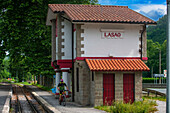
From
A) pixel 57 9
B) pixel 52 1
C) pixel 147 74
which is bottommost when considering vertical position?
pixel 147 74

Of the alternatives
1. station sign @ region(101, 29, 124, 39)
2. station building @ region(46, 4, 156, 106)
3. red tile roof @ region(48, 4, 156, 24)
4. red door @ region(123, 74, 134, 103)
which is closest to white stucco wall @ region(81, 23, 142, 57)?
station building @ region(46, 4, 156, 106)

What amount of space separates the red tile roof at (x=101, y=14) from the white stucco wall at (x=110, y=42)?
1.97 feet

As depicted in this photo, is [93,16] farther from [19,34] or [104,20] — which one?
[19,34]

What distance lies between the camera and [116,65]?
74.2 ft

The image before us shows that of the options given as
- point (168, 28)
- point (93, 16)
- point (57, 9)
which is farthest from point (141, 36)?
point (168, 28)

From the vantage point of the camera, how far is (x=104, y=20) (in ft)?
75.3

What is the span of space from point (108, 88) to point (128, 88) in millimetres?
1431

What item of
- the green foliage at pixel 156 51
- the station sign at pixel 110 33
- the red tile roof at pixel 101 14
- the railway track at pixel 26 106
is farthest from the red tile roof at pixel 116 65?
the green foliage at pixel 156 51

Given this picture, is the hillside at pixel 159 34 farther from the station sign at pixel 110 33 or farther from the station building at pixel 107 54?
the station sign at pixel 110 33

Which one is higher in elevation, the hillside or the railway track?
the hillside

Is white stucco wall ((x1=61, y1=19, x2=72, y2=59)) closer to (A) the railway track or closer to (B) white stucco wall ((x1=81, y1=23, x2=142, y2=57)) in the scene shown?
(B) white stucco wall ((x1=81, y1=23, x2=142, y2=57))

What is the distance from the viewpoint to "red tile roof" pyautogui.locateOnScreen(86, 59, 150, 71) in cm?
2198

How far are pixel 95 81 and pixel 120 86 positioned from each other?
70.3 inches

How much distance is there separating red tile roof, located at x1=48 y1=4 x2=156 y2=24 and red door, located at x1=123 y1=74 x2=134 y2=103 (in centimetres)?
386
